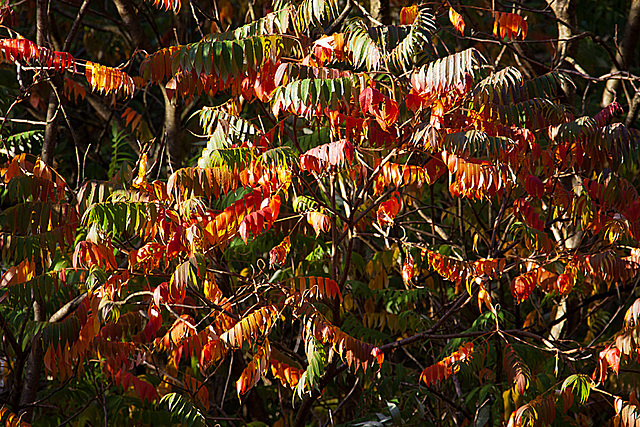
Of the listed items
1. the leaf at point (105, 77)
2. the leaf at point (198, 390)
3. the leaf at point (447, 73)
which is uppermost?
the leaf at point (105, 77)

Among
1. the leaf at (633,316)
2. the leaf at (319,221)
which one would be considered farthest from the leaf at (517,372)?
the leaf at (319,221)

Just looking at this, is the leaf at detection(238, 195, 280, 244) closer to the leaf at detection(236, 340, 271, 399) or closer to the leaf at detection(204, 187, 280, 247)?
the leaf at detection(204, 187, 280, 247)

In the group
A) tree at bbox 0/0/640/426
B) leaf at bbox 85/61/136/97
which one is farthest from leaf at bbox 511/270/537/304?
leaf at bbox 85/61/136/97

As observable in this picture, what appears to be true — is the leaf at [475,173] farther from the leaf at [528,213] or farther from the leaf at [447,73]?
the leaf at [528,213]

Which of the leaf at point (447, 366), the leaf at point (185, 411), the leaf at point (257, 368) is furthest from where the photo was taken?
the leaf at point (447, 366)

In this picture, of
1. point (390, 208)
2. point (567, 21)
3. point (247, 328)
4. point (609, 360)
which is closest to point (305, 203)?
point (390, 208)

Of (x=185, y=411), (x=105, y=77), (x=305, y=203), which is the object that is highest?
(x=105, y=77)

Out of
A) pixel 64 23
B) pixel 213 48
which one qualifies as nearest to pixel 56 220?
pixel 213 48

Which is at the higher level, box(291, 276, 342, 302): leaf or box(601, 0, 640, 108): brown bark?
box(601, 0, 640, 108): brown bark

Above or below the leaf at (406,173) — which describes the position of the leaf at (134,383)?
below

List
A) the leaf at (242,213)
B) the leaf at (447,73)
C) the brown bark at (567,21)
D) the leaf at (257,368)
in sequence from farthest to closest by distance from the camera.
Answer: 1. the brown bark at (567,21)
2. the leaf at (257,368)
3. the leaf at (242,213)
4. the leaf at (447,73)

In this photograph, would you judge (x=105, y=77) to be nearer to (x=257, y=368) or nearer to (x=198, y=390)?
(x=257, y=368)

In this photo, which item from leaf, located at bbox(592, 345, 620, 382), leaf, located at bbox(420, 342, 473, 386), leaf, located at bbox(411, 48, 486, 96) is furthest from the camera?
leaf, located at bbox(420, 342, 473, 386)

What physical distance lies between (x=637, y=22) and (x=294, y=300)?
4.12m
